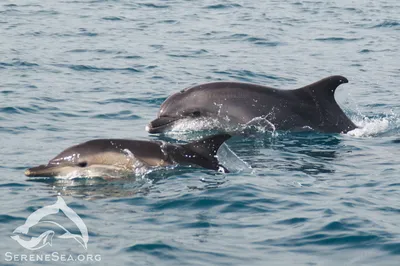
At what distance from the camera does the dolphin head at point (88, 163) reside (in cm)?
1345

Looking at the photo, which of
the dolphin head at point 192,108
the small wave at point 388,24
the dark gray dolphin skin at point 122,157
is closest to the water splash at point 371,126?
the dolphin head at point 192,108

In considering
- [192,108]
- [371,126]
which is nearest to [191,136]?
[192,108]

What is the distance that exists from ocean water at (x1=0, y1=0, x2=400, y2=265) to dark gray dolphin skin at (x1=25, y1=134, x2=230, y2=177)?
219 millimetres

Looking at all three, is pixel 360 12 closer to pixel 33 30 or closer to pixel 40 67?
pixel 33 30

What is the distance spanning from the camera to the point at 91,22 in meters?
30.2

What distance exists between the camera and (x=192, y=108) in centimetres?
1747

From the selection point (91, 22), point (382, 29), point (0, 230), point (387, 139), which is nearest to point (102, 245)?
point (0, 230)

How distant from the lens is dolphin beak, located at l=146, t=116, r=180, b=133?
17141mm

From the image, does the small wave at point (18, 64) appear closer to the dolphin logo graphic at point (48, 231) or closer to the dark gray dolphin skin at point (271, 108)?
the dark gray dolphin skin at point (271, 108)

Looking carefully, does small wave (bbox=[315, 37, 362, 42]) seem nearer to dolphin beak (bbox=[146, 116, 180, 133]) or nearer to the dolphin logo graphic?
dolphin beak (bbox=[146, 116, 180, 133])

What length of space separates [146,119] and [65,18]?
13173mm

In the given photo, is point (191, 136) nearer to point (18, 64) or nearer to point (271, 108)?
point (271, 108)

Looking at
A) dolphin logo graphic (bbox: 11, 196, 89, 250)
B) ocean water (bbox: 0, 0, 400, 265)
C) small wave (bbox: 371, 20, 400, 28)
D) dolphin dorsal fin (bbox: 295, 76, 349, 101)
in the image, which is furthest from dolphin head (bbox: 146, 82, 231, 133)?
small wave (bbox: 371, 20, 400, 28)

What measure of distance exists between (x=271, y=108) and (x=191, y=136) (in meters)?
1.58
